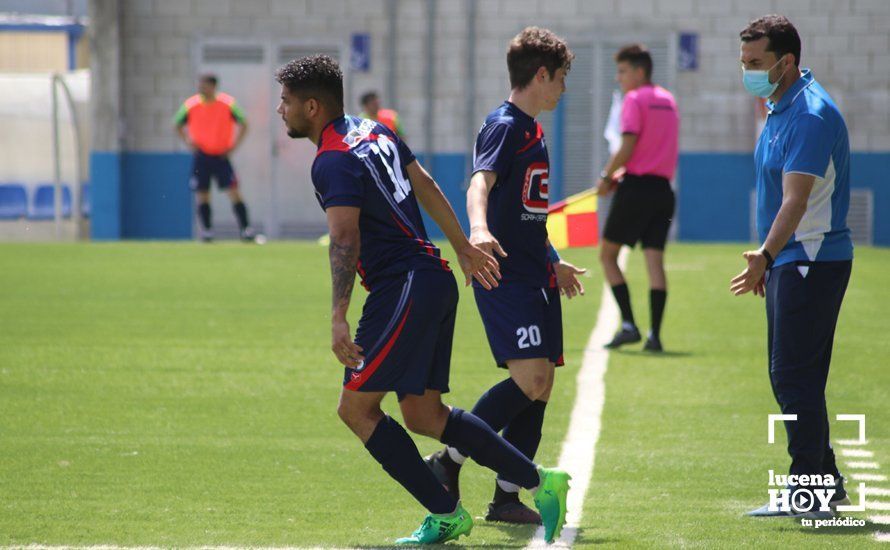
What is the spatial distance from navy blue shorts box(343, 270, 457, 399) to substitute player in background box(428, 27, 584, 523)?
583mm

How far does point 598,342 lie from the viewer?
38.1 ft

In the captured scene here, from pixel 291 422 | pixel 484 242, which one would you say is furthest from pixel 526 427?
pixel 291 422

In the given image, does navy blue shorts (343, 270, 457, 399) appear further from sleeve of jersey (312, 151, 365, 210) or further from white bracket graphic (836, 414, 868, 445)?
white bracket graphic (836, 414, 868, 445)

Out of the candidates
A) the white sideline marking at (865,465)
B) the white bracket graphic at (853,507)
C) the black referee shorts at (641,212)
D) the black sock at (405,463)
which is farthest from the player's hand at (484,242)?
the black referee shorts at (641,212)

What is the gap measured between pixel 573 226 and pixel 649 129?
10.6ft

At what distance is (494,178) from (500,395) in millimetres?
852

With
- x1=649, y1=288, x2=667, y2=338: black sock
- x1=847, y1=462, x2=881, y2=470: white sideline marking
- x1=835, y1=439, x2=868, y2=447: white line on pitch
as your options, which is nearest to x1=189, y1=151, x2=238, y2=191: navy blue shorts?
x1=649, y1=288, x2=667, y2=338: black sock

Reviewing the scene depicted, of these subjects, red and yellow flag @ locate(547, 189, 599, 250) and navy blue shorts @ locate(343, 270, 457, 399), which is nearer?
navy blue shorts @ locate(343, 270, 457, 399)

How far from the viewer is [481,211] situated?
18.2 ft

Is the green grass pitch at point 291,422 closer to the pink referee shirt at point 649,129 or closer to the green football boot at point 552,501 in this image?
the green football boot at point 552,501

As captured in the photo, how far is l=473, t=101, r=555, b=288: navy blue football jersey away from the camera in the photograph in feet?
19.4

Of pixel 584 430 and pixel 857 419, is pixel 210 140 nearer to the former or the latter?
pixel 584 430

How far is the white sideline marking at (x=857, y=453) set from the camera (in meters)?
7.23

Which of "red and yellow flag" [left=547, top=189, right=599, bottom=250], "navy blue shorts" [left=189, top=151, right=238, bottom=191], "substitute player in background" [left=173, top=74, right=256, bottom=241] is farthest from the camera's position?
"navy blue shorts" [left=189, top=151, right=238, bottom=191]
